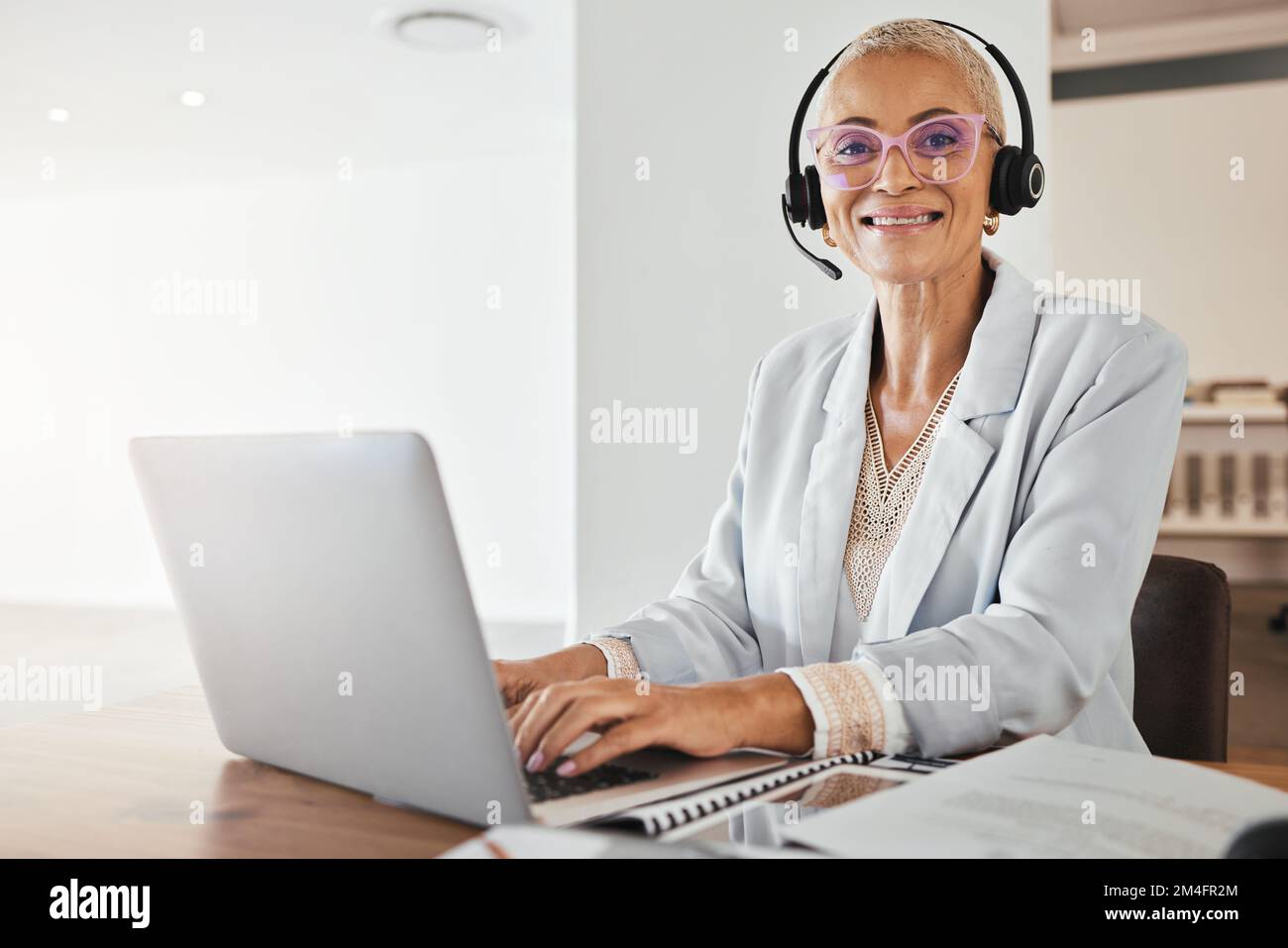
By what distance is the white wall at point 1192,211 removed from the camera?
168 inches

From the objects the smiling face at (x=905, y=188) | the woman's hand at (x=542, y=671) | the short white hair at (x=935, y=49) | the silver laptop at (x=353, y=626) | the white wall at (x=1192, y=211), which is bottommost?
the woman's hand at (x=542, y=671)

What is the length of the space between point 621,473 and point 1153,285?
2894 millimetres

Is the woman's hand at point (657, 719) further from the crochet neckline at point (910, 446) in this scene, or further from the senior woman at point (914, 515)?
the crochet neckline at point (910, 446)

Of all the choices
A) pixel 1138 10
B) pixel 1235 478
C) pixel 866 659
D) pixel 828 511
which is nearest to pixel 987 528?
pixel 828 511

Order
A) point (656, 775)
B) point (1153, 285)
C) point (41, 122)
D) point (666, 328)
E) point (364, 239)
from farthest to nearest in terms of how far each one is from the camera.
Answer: point (364, 239) < point (41, 122) < point (1153, 285) < point (666, 328) < point (656, 775)

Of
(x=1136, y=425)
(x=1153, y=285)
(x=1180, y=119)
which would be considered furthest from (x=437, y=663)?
(x=1180, y=119)

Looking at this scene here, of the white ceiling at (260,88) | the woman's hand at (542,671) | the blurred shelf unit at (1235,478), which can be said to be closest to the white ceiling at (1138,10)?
the blurred shelf unit at (1235,478)

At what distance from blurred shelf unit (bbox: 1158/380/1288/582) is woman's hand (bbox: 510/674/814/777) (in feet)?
12.6

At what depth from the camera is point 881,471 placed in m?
1.29

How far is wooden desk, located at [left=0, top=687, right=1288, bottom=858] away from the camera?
25.2 inches

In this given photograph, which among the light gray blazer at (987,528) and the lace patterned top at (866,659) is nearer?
the lace patterned top at (866,659)

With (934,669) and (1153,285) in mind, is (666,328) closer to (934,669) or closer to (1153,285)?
(934,669)

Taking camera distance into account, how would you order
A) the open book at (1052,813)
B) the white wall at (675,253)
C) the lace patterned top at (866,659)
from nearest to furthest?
the open book at (1052,813) → the lace patterned top at (866,659) → the white wall at (675,253)

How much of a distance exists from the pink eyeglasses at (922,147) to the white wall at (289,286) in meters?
3.78
